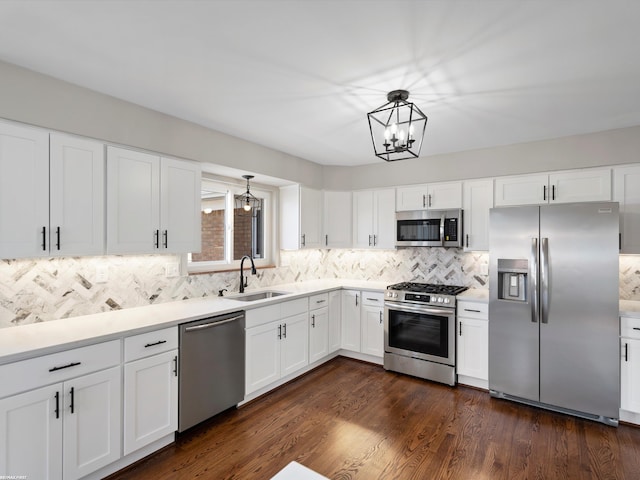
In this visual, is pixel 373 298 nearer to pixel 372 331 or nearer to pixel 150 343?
pixel 372 331

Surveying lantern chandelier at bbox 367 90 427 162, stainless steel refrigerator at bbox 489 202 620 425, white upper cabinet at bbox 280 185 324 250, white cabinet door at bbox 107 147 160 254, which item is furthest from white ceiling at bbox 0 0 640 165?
white upper cabinet at bbox 280 185 324 250

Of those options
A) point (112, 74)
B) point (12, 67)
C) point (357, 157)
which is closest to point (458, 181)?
point (357, 157)

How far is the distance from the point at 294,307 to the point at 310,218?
4.32 ft

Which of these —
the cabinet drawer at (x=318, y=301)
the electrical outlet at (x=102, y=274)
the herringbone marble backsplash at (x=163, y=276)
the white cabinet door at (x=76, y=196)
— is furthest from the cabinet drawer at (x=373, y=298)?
the white cabinet door at (x=76, y=196)

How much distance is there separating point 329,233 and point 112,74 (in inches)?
121

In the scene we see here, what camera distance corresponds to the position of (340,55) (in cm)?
193

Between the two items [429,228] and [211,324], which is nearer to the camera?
[211,324]

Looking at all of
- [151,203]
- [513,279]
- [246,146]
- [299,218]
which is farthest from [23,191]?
[513,279]

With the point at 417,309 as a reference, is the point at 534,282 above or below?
above

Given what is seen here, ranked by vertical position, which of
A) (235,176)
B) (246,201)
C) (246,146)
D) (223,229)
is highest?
(246,146)

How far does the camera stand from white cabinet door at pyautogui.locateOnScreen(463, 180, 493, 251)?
3.74 m

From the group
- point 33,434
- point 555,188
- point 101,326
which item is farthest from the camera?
point 555,188

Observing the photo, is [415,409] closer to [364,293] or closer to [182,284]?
[364,293]

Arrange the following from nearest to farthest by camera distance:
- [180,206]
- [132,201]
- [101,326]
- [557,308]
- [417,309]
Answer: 1. [101,326]
2. [132,201]
3. [180,206]
4. [557,308]
5. [417,309]
